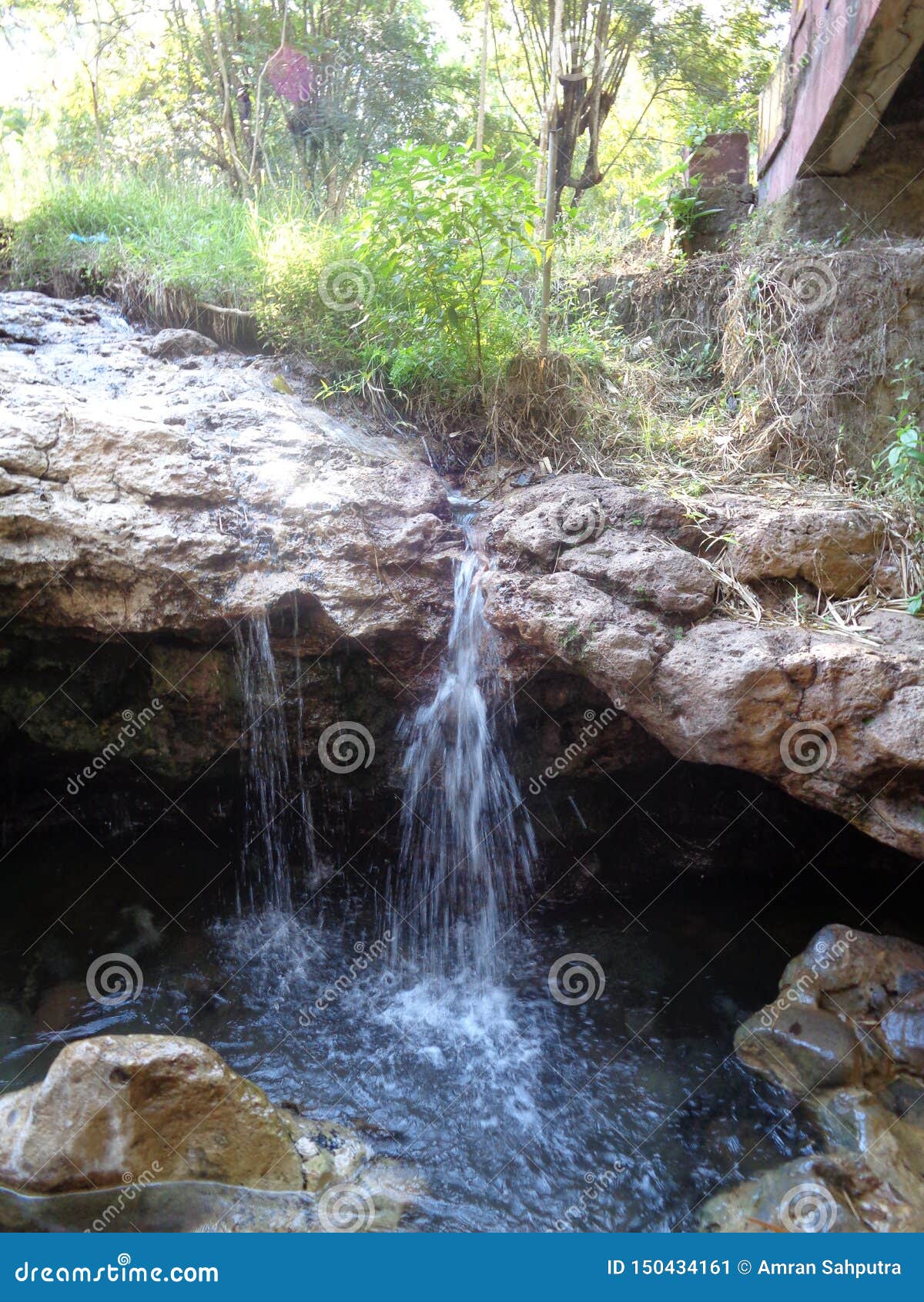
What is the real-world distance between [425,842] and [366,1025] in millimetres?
889

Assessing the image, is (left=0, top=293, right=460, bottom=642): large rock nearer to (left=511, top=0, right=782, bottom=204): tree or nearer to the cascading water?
the cascading water

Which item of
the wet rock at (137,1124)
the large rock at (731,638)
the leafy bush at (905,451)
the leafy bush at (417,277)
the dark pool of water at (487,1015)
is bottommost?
the dark pool of water at (487,1015)

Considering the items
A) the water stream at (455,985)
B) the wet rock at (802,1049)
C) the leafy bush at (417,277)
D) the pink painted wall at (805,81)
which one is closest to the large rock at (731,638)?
the water stream at (455,985)

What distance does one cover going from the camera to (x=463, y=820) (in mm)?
4191

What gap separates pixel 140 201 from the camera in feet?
22.9

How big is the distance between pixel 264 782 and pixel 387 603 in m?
1.17

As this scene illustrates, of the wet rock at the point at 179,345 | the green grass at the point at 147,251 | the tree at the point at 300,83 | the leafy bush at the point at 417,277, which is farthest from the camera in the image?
the tree at the point at 300,83

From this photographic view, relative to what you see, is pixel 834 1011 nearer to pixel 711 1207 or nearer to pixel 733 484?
pixel 711 1207

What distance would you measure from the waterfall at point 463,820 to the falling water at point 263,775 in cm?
58

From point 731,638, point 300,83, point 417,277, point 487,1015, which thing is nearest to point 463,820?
point 487,1015

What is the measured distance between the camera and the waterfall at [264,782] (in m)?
4.03

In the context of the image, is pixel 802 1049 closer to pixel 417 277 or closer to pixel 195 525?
pixel 195 525

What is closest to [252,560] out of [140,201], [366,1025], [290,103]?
[366,1025]

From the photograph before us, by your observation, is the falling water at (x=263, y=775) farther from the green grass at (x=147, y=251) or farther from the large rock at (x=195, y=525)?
the green grass at (x=147, y=251)
